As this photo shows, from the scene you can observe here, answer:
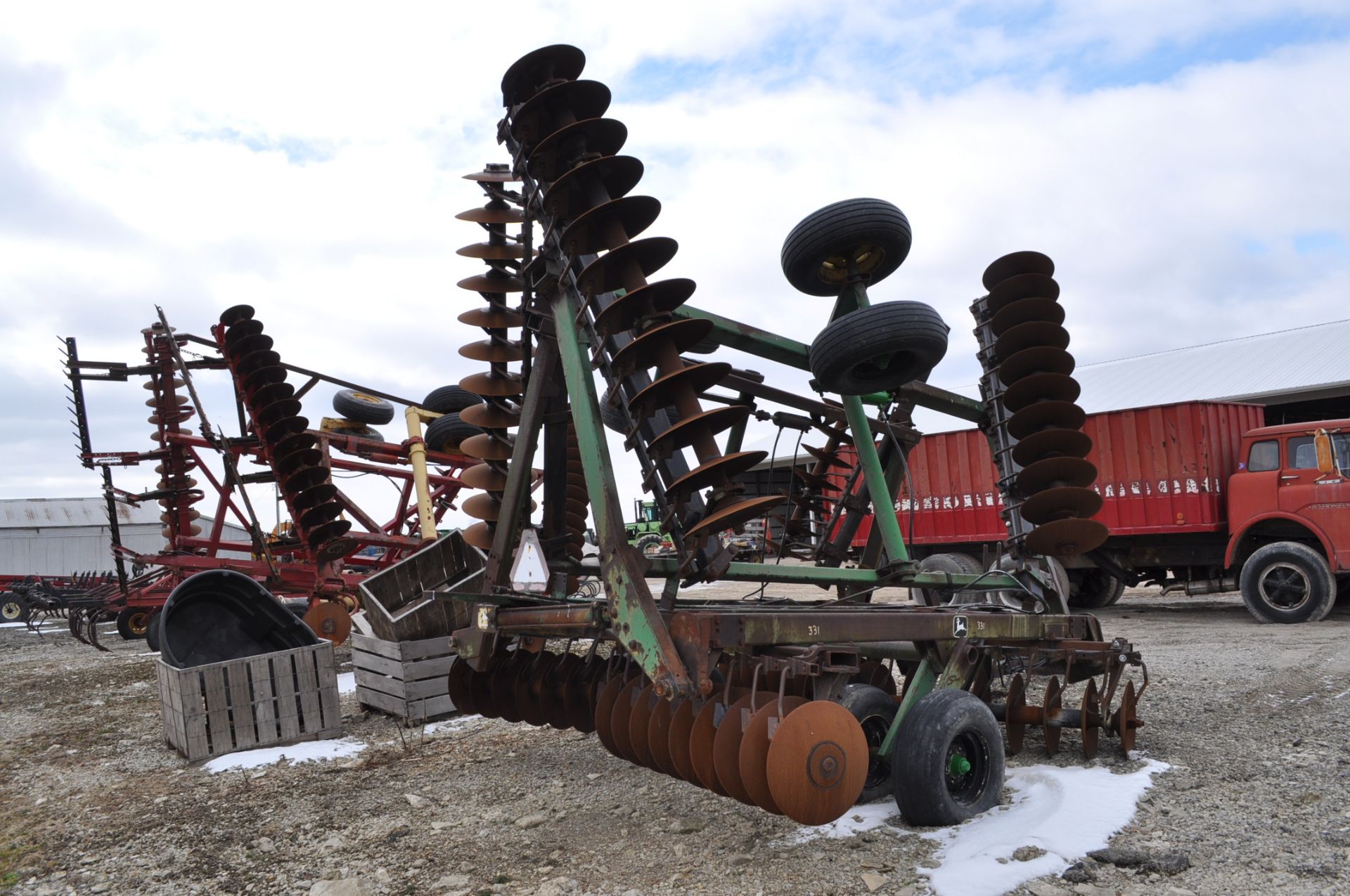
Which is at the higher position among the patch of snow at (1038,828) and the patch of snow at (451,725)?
the patch of snow at (1038,828)

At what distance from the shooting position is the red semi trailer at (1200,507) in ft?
35.1

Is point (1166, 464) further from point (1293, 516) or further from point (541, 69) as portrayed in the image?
point (541, 69)

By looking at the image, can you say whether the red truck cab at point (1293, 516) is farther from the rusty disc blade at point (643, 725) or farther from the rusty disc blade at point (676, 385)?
the rusty disc blade at point (676, 385)

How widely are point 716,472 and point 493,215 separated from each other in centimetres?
253

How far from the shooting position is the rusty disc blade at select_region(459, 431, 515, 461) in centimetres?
496

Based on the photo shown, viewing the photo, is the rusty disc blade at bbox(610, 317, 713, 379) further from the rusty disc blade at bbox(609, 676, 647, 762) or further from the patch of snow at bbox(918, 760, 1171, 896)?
the patch of snow at bbox(918, 760, 1171, 896)

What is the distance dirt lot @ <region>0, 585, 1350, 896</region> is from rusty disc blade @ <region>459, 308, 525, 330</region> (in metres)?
2.33

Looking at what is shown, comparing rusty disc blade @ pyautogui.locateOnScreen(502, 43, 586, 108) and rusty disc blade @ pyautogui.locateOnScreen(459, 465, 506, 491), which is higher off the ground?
rusty disc blade @ pyautogui.locateOnScreen(502, 43, 586, 108)

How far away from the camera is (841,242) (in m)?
4.58

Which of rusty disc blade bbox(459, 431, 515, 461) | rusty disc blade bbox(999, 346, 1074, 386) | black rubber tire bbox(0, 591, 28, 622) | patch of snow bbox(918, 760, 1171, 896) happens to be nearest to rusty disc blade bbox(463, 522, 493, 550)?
rusty disc blade bbox(459, 431, 515, 461)

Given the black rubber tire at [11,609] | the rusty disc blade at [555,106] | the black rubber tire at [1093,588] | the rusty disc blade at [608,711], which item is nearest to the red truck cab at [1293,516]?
the black rubber tire at [1093,588]

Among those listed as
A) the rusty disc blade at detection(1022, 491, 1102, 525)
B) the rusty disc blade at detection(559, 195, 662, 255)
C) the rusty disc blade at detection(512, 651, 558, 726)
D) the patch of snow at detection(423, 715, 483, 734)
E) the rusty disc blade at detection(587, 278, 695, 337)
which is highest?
the rusty disc blade at detection(559, 195, 662, 255)

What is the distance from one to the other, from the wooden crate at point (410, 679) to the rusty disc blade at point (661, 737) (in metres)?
2.94

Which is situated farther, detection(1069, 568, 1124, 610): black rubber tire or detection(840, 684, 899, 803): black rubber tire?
detection(1069, 568, 1124, 610): black rubber tire
